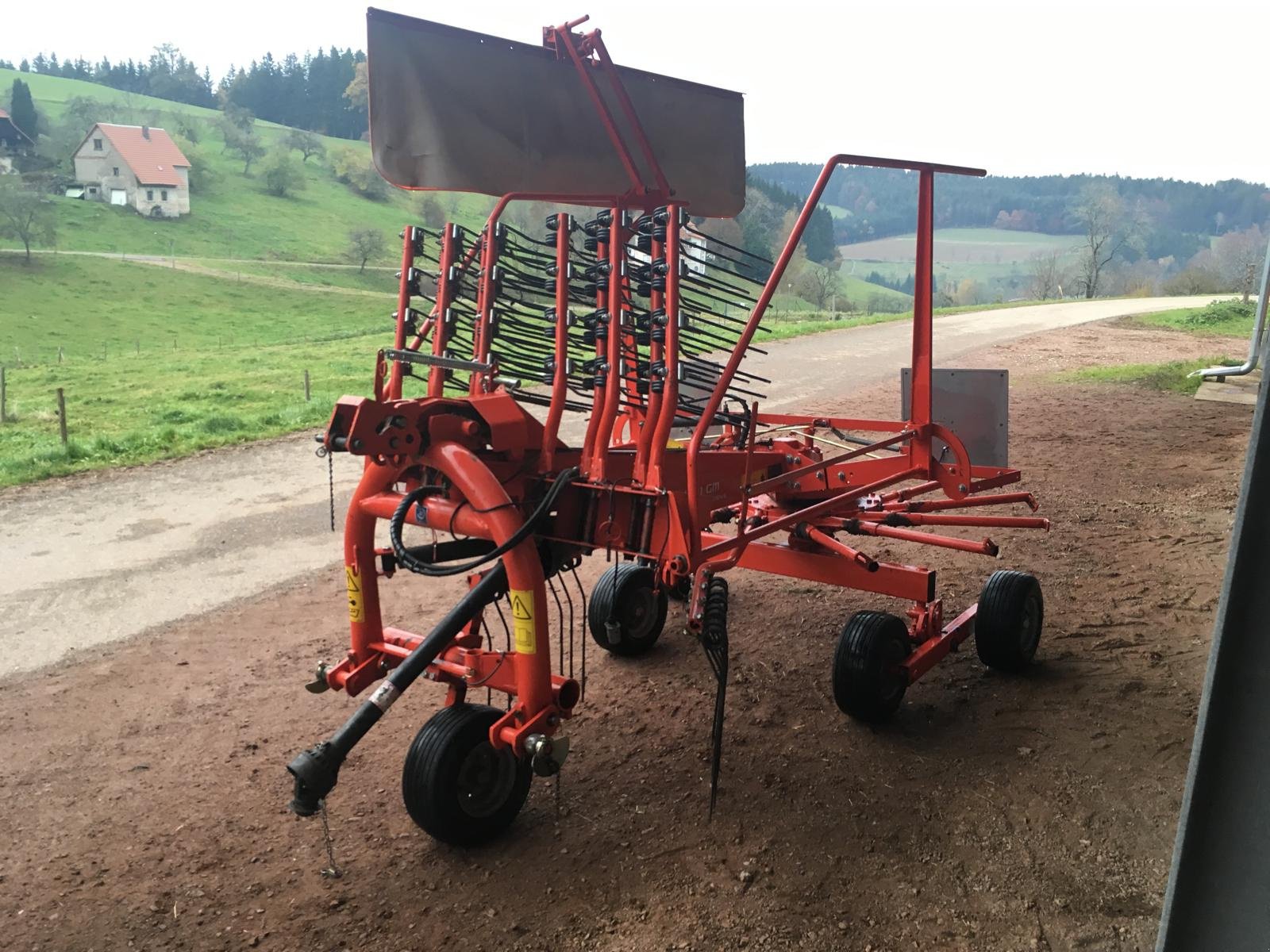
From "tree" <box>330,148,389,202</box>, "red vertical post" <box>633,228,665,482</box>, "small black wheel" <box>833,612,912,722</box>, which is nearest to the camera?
"red vertical post" <box>633,228,665,482</box>

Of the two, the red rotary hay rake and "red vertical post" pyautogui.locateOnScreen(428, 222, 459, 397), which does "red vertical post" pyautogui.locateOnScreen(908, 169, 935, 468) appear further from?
"red vertical post" pyautogui.locateOnScreen(428, 222, 459, 397)

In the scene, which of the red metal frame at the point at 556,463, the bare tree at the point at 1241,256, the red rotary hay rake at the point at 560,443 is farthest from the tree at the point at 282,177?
the red metal frame at the point at 556,463

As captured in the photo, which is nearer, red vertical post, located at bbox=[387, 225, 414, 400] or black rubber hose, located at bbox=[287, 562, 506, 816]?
black rubber hose, located at bbox=[287, 562, 506, 816]

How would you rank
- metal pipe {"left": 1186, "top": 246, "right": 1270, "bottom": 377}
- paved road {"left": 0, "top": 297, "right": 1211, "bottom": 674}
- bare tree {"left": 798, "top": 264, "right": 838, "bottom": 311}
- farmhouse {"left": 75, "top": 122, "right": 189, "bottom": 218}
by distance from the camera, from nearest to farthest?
metal pipe {"left": 1186, "top": 246, "right": 1270, "bottom": 377}, paved road {"left": 0, "top": 297, "right": 1211, "bottom": 674}, bare tree {"left": 798, "top": 264, "right": 838, "bottom": 311}, farmhouse {"left": 75, "top": 122, "right": 189, "bottom": 218}

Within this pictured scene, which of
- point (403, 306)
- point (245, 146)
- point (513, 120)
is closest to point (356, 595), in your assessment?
point (403, 306)

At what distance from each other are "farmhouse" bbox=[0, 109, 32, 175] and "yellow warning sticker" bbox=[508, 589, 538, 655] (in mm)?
77019

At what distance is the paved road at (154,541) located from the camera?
7027 mm

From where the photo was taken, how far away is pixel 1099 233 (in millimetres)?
49562

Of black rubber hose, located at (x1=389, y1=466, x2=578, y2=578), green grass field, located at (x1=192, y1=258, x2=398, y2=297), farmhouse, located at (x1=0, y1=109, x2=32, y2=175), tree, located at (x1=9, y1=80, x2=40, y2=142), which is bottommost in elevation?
black rubber hose, located at (x1=389, y1=466, x2=578, y2=578)

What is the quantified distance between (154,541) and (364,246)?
1810 inches

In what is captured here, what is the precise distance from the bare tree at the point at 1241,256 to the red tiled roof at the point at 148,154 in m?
57.9

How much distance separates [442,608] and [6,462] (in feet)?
24.1

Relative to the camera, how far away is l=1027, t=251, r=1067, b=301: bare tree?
50475mm

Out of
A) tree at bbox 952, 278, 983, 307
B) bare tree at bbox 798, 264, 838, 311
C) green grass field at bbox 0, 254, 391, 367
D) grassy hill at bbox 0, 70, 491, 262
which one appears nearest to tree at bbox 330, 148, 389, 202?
grassy hill at bbox 0, 70, 491, 262
